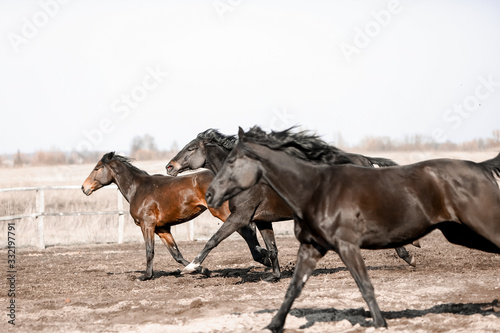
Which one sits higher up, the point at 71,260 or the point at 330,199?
the point at 330,199

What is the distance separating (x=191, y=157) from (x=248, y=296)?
Result: 2813mm

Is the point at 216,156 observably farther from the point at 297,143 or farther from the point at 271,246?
the point at 297,143

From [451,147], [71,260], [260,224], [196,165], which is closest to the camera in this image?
[260,224]

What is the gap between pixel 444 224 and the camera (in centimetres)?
562

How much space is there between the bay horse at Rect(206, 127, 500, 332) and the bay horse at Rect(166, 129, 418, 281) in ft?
6.96

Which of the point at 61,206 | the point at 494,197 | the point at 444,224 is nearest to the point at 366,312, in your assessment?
the point at 444,224

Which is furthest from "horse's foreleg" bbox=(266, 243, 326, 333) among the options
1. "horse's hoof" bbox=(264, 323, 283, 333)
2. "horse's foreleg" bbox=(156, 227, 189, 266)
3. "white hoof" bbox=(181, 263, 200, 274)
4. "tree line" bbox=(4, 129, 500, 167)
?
"tree line" bbox=(4, 129, 500, 167)

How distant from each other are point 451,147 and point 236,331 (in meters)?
36.6

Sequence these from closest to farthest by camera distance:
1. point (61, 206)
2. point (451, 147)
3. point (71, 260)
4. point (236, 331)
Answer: point (236, 331), point (71, 260), point (61, 206), point (451, 147)

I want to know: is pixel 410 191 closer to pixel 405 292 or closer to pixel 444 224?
pixel 444 224

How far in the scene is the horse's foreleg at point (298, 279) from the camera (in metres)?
5.37

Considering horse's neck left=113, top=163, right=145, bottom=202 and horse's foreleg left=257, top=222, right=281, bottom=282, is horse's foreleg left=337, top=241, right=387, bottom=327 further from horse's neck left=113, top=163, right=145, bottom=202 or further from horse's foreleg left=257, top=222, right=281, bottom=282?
horse's neck left=113, top=163, right=145, bottom=202

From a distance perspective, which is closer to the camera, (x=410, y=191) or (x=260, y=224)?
(x=410, y=191)

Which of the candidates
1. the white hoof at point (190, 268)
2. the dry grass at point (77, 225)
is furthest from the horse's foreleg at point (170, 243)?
the dry grass at point (77, 225)
